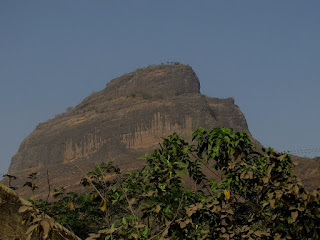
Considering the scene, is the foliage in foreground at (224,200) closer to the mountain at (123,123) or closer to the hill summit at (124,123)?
the hill summit at (124,123)

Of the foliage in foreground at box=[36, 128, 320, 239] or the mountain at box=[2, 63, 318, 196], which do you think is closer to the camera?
the foliage in foreground at box=[36, 128, 320, 239]

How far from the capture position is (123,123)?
70.6 meters

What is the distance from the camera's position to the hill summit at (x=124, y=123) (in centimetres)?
6688

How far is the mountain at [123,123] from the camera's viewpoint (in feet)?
219

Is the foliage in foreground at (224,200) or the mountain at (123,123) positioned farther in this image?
the mountain at (123,123)

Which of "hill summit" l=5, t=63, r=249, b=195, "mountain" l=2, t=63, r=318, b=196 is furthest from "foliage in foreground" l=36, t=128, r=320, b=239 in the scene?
"mountain" l=2, t=63, r=318, b=196

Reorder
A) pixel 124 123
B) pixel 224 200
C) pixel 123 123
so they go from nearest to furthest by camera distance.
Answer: pixel 224 200
pixel 124 123
pixel 123 123

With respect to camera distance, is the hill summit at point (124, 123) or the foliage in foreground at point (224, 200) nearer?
the foliage in foreground at point (224, 200)

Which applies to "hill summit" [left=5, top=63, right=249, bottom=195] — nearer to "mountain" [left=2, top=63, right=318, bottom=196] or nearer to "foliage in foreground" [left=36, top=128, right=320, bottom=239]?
"mountain" [left=2, top=63, right=318, bottom=196]

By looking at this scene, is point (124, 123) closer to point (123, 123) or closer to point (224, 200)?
point (123, 123)

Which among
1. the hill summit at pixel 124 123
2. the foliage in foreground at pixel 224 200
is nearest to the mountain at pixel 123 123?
the hill summit at pixel 124 123

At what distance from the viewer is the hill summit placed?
6688cm

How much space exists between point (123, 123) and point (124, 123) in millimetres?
247

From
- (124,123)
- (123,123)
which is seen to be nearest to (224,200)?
(124,123)
